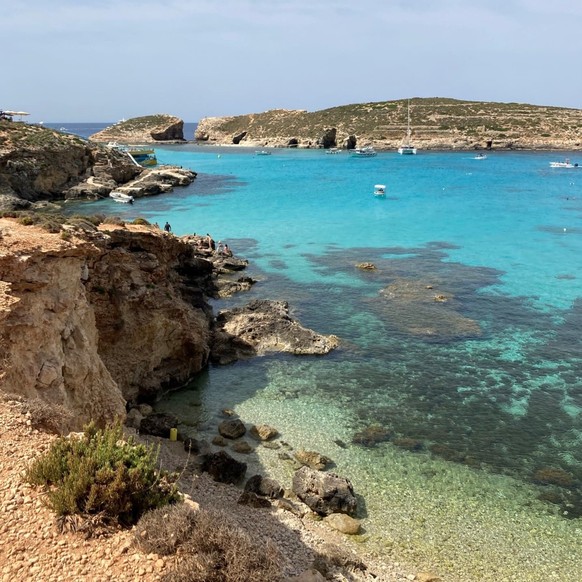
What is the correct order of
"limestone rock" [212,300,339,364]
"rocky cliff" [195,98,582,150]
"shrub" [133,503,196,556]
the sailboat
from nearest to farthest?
"shrub" [133,503,196,556], "limestone rock" [212,300,339,364], the sailboat, "rocky cliff" [195,98,582,150]

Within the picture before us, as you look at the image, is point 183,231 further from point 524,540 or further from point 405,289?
point 524,540

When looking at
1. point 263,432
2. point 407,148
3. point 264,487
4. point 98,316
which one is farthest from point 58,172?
point 407,148

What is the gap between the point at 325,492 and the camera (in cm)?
1527

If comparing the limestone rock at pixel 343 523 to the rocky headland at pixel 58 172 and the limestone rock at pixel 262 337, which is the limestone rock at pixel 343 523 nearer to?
the limestone rock at pixel 262 337

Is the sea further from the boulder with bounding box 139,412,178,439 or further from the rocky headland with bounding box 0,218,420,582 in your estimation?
the rocky headland with bounding box 0,218,420,582

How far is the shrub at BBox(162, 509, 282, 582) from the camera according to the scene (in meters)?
7.30

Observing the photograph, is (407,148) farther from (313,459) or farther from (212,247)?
(313,459)

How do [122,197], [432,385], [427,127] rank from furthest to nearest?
[427,127]
[122,197]
[432,385]

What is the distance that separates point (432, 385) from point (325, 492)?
918cm

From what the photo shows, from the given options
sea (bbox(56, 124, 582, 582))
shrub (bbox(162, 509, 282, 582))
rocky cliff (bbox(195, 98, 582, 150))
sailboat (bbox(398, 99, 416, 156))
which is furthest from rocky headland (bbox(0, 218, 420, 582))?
rocky cliff (bbox(195, 98, 582, 150))

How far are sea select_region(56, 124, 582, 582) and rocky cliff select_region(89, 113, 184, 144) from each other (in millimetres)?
142519

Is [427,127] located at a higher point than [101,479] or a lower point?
higher

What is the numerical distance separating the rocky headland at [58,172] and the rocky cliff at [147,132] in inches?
4386

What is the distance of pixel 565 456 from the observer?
18016 millimetres
